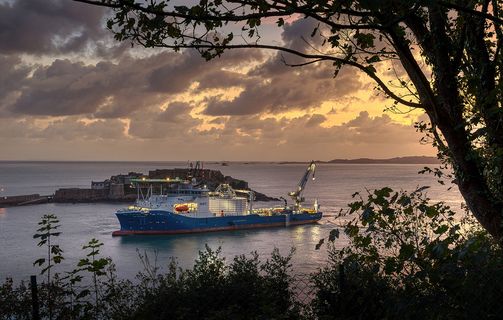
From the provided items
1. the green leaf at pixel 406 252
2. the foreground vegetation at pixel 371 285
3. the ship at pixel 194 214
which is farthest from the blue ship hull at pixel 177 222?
the green leaf at pixel 406 252

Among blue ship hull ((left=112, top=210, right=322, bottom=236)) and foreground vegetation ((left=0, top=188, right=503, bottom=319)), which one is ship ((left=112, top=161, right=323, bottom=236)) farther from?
foreground vegetation ((left=0, top=188, right=503, bottom=319))

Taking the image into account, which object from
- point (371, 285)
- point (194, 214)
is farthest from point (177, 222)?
point (371, 285)

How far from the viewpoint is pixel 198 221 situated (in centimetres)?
5153

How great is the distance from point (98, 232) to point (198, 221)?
10096 mm

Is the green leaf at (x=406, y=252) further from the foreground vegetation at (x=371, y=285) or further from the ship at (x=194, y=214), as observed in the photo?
the ship at (x=194, y=214)

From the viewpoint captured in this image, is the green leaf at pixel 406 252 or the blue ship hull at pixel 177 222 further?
the blue ship hull at pixel 177 222

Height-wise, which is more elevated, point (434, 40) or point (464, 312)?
point (434, 40)

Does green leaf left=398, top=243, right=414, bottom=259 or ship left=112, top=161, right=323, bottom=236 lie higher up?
green leaf left=398, top=243, right=414, bottom=259

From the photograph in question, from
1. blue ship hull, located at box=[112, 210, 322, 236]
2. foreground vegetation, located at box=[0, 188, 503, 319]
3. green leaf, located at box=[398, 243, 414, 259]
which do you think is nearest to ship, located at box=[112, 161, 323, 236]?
blue ship hull, located at box=[112, 210, 322, 236]

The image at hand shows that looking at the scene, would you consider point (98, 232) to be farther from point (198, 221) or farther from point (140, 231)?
point (198, 221)

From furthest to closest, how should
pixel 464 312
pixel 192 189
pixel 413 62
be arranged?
pixel 192 189, pixel 413 62, pixel 464 312

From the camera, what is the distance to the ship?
49406 mm

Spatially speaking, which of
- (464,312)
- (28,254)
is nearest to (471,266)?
(464,312)

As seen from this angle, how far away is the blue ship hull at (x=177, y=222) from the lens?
49188 mm
